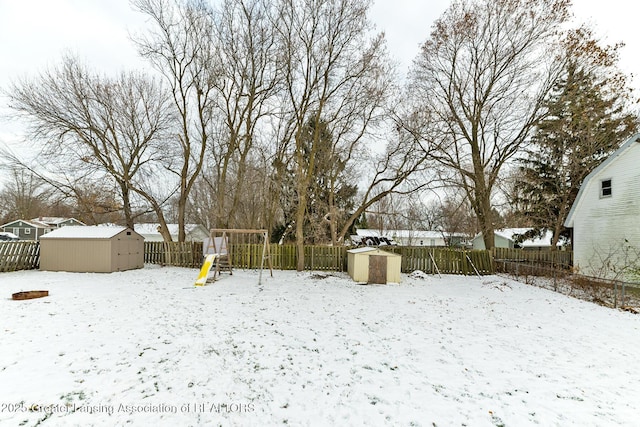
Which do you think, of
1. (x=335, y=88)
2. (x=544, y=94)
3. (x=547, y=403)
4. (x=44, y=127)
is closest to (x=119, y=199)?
(x=44, y=127)

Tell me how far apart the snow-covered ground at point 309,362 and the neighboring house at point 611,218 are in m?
5.51

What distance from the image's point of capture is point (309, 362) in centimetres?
443

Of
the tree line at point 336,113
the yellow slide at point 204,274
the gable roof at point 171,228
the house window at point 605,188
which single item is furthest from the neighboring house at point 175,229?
the house window at point 605,188

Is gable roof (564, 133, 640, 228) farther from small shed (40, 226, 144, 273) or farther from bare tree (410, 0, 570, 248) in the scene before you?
small shed (40, 226, 144, 273)

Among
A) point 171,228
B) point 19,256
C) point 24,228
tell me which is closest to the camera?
point 19,256

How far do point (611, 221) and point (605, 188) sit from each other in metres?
1.50

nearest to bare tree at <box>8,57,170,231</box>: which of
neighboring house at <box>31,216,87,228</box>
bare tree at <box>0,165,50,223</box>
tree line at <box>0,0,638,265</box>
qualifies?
tree line at <box>0,0,638,265</box>

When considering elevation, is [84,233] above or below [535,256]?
above

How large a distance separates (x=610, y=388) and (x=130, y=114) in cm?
2138

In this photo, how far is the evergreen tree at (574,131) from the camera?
48.8 feet

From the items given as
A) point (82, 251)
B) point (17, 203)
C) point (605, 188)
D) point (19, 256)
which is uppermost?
point (17, 203)

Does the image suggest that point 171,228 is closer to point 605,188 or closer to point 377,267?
point 377,267

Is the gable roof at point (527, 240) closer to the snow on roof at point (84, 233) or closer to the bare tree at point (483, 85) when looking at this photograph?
the bare tree at point (483, 85)

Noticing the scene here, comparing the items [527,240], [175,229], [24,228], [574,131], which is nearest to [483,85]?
[574,131]
